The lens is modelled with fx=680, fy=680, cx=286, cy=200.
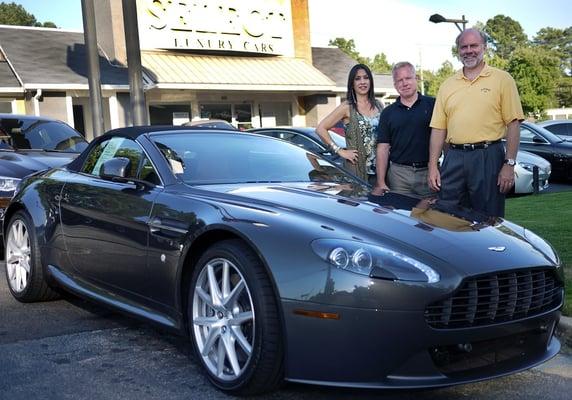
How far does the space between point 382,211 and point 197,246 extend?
0.99m

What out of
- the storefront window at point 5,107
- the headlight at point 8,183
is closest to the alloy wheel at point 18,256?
the headlight at point 8,183

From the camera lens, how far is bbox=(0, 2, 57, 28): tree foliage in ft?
214

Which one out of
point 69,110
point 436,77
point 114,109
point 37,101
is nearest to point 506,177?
point 37,101

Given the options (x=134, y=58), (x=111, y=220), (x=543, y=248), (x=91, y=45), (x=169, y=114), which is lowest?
(x=543, y=248)

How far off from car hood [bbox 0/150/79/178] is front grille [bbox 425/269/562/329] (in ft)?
17.5

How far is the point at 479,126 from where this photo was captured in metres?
4.78

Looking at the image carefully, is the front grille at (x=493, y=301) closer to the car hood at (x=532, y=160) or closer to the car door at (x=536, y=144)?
the car hood at (x=532, y=160)

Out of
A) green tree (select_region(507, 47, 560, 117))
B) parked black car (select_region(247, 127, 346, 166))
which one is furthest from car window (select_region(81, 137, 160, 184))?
green tree (select_region(507, 47, 560, 117))

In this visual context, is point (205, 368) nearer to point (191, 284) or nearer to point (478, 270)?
point (191, 284)

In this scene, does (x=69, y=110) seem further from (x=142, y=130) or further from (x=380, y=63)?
(x=380, y=63)

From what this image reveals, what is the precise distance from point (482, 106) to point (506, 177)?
0.52m

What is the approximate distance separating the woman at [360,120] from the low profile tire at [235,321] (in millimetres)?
2540

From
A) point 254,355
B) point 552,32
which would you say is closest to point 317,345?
point 254,355

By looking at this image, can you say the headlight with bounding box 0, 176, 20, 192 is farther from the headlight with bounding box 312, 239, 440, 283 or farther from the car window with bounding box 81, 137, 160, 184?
the headlight with bounding box 312, 239, 440, 283
